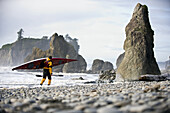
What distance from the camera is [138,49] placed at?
46.3ft

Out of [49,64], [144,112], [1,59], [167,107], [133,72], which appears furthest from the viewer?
[1,59]

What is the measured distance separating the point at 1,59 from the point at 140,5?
8906 centimetres

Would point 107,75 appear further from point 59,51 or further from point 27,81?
point 59,51

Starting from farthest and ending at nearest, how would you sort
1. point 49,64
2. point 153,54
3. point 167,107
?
point 153,54 → point 49,64 → point 167,107

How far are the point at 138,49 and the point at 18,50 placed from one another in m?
86.4

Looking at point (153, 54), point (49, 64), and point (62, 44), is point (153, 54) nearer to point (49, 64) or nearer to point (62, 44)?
point (49, 64)

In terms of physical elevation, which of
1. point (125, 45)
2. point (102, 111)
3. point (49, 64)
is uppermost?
point (125, 45)

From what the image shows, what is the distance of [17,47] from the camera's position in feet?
307

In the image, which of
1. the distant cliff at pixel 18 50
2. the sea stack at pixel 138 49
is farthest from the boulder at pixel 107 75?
the distant cliff at pixel 18 50

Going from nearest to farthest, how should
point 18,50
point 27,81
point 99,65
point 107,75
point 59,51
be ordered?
point 27,81 < point 107,75 < point 59,51 < point 99,65 < point 18,50

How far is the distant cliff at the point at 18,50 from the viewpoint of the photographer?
89.8 m

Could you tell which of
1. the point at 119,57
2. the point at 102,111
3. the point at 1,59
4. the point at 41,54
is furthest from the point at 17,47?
the point at 102,111

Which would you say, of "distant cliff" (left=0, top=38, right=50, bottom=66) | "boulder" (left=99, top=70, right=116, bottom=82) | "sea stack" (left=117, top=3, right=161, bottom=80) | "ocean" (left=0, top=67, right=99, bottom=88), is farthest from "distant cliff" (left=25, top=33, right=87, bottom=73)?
"sea stack" (left=117, top=3, right=161, bottom=80)

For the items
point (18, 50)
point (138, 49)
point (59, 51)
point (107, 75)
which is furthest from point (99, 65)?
point (138, 49)
